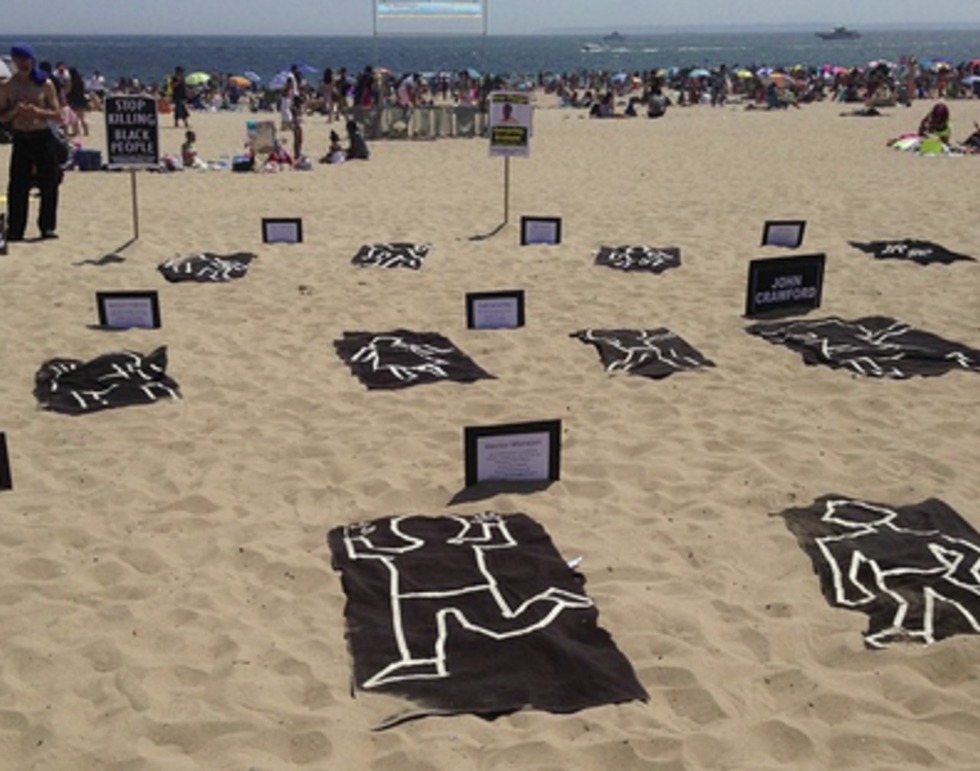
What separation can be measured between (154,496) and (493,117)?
6.91m

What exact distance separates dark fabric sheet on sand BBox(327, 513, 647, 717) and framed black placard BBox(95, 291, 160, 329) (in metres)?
3.62

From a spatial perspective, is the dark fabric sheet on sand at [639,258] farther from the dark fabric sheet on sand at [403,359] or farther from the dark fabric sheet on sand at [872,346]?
the dark fabric sheet on sand at [403,359]

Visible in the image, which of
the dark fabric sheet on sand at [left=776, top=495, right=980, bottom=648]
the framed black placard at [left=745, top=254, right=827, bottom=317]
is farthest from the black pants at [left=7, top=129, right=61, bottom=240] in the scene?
the dark fabric sheet on sand at [left=776, top=495, right=980, bottom=648]

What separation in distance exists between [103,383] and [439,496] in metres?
2.56

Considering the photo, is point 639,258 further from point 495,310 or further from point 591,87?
point 591,87

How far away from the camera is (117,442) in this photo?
550cm

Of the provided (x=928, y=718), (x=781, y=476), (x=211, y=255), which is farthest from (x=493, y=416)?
(x=211, y=255)

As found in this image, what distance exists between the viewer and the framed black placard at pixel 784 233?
34.1 feet

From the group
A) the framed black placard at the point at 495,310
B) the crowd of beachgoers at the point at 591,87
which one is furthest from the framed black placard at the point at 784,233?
the crowd of beachgoers at the point at 591,87

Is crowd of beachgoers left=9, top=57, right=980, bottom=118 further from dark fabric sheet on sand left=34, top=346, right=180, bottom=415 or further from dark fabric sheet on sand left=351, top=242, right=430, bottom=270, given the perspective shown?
dark fabric sheet on sand left=34, top=346, right=180, bottom=415

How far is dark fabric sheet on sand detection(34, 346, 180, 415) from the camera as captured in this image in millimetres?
6020

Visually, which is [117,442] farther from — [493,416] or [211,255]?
[211,255]

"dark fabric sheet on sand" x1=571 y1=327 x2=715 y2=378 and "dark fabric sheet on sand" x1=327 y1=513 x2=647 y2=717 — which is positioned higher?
"dark fabric sheet on sand" x1=571 y1=327 x2=715 y2=378

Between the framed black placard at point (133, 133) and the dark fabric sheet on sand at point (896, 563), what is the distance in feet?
25.3
